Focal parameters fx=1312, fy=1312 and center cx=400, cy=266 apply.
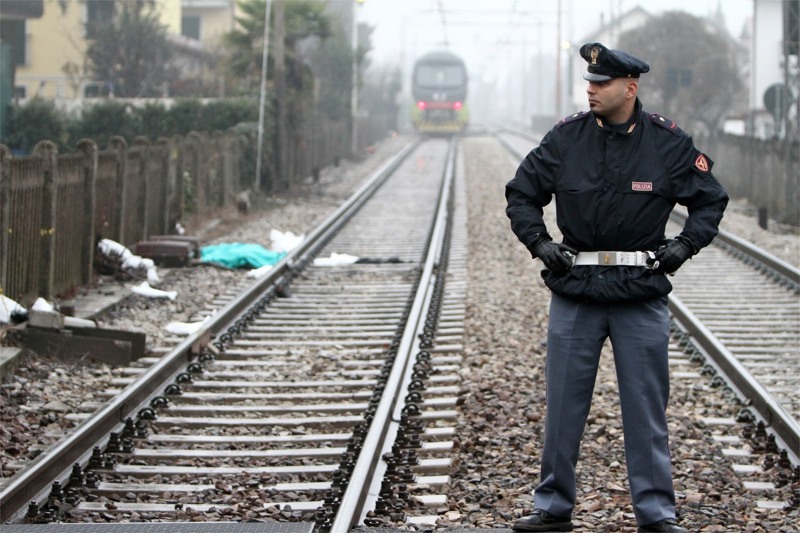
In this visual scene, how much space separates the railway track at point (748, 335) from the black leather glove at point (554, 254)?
2.03 metres

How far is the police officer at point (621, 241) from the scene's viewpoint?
4.66 meters

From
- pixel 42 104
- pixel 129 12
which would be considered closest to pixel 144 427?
pixel 42 104

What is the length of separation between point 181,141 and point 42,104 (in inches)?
341

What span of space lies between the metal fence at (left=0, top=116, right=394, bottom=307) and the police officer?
20.2 ft

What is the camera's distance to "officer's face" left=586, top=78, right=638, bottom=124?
15.3ft

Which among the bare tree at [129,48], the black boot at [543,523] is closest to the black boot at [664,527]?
the black boot at [543,523]

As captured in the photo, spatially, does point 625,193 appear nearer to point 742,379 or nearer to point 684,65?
point 742,379

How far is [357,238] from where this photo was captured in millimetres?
17219

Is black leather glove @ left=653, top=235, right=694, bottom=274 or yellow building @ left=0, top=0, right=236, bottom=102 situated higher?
yellow building @ left=0, top=0, right=236, bottom=102

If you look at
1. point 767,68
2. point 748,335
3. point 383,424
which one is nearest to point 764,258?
point 748,335

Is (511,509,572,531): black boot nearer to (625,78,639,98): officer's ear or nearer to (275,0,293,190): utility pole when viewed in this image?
(625,78,639,98): officer's ear

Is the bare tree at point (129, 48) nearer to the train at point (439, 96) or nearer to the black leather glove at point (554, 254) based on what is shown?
the train at point (439, 96)

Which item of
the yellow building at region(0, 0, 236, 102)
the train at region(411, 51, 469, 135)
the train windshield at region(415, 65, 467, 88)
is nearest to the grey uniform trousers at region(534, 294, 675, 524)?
the yellow building at region(0, 0, 236, 102)

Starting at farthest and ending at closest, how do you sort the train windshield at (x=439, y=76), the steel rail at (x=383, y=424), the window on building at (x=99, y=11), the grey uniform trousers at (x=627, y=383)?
the train windshield at (x=439, y=76)
the window on building at (x=99, y=11)
the steel rail at (x=383, y=424)
the grey uniform trousers at (x=627, y=383)
